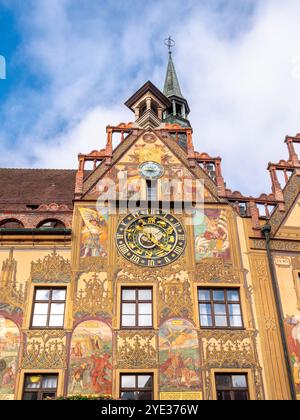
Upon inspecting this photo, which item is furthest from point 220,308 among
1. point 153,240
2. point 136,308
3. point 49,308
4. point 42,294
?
point 42,294

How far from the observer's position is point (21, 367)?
43.4ft

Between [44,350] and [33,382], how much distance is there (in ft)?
2.50

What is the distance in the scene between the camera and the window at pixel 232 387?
13.2 metres

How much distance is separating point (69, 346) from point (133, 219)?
4040 millimetres

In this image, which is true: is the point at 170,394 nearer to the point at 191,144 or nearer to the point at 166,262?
the point at 166,262

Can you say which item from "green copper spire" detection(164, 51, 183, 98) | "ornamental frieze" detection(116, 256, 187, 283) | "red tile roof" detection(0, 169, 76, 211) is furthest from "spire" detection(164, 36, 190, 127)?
"ornamental frieze" detection(116, 256, 187, 283)

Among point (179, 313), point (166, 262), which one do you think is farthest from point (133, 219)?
point (179, 313)

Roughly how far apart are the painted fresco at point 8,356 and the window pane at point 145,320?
2999 mm

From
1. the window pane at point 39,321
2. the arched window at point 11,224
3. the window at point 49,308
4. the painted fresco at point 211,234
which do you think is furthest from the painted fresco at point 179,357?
the arched window at point 11,224

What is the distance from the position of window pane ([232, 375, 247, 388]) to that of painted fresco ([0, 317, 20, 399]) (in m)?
5.13

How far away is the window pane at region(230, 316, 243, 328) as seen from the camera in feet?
46.8

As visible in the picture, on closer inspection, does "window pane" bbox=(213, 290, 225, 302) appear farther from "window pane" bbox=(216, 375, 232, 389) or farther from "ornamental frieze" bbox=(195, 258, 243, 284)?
"window pane" bbox=(216, 375, 232, 389)

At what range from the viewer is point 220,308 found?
1455 cm

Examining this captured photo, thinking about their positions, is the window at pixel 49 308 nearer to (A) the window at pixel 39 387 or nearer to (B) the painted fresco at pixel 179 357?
(A) the window at pixel 39 387
